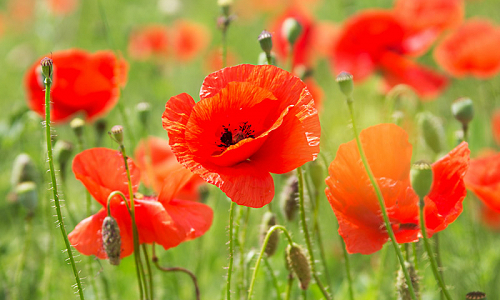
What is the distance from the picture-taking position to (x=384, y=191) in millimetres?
1140

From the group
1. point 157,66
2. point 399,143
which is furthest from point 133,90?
point 399,143

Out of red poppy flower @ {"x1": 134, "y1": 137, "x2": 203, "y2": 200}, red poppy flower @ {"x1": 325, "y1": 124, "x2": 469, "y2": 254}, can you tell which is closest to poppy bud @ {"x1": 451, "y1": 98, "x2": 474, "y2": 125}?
red poppy flower @ {"x1": 325, "y1": 124, "x2": 469, "y2": 254}

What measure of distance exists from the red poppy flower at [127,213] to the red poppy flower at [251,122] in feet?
0.46

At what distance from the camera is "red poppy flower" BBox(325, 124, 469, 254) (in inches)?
42.7

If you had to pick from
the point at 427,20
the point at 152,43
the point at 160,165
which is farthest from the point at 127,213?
the point at 152,43

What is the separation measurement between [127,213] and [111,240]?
16cm

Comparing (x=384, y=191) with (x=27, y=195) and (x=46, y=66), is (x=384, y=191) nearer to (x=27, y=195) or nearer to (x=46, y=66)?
(x=46, y=66)

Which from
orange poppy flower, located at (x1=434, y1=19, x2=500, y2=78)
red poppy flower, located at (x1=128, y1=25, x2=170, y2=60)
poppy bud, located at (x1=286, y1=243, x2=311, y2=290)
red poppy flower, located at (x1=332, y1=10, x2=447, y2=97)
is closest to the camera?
poppy bud, located at (x1=286, y1=243, x2=311, y2=290)

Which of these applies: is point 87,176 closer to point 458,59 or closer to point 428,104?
point 458,59

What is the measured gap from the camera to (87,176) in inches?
46.5

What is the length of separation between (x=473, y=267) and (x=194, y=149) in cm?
111

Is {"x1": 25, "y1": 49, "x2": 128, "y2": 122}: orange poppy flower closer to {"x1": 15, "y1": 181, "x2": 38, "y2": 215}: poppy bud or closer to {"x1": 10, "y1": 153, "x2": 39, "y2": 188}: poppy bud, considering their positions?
{"x1": 10, "y1": 153, "x2": 39, "y2": 188}: poppy bud

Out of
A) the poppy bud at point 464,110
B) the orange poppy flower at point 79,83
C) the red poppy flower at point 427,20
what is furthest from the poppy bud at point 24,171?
the red poppy flower at point 427,20

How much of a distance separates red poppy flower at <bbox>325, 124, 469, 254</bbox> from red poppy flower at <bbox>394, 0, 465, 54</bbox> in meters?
1.52
